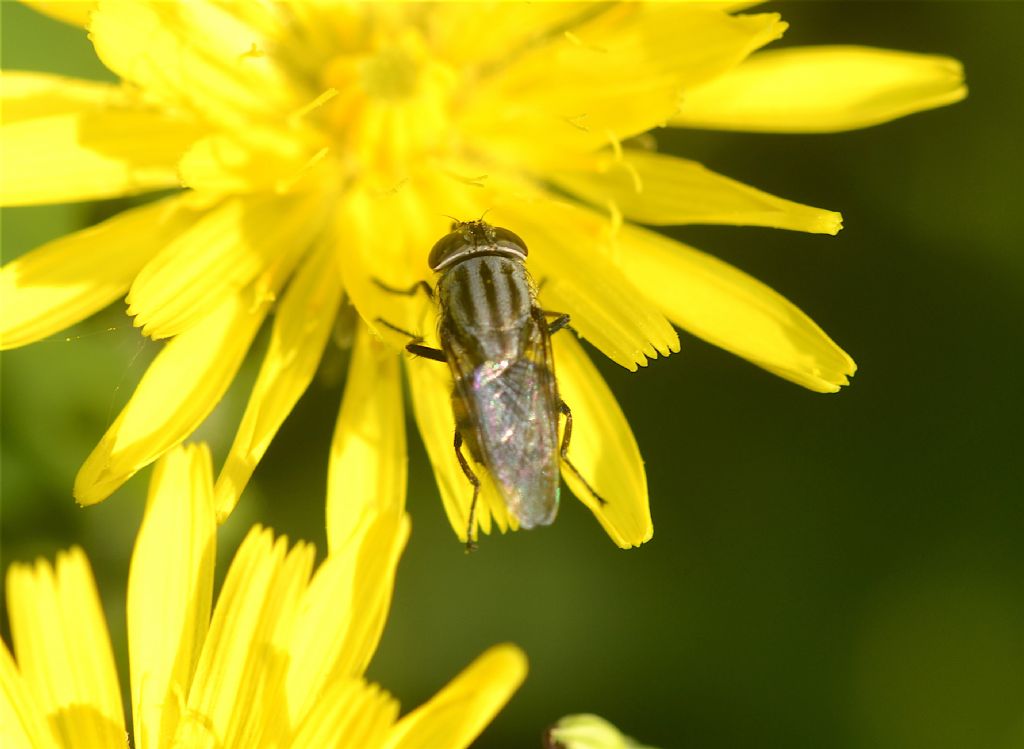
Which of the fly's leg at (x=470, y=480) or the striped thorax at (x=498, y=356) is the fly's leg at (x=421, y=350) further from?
the fly's leg at (x=470, y=480)

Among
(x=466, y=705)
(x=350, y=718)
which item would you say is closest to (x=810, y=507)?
(x=466, y=705)

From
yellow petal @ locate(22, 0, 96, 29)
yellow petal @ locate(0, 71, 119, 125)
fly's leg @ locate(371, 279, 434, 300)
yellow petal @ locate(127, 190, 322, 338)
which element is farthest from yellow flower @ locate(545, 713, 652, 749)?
yellow petal @ locate(22, 0, 96, 29)

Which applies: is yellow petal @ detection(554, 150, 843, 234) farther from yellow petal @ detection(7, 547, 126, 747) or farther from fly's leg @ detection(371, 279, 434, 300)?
yellow petal @ detection(7, 547, 126, 747)

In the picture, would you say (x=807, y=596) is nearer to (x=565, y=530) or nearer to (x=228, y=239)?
(x=565, y=530)

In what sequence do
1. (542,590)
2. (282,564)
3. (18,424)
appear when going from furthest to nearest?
(542,590) < (18,424) < (282,564)

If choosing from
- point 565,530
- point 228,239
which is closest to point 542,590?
point 565,530

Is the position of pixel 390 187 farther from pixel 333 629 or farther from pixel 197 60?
pixel 333 629
